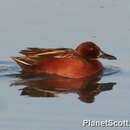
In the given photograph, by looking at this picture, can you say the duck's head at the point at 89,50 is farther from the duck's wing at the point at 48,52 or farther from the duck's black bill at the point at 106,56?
the duck's wing at the point at 48,52

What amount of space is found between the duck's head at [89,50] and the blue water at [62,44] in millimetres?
266

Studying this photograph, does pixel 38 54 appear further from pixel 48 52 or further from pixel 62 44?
pixel 62 44

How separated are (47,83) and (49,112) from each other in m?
1.97

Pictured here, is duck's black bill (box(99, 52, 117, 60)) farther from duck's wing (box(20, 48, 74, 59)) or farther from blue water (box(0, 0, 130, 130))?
duck's wing (box(20, 48, 74, 59))

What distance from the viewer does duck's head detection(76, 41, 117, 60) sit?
1348 centimetres

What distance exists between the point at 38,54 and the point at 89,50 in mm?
922

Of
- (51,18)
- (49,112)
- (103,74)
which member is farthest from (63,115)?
(51,18)

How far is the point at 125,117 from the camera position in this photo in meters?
10.5

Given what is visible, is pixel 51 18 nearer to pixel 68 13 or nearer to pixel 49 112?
pixel 68 13

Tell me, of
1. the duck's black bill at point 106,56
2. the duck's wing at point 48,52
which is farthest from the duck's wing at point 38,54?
the duck's black bill at point 106,56

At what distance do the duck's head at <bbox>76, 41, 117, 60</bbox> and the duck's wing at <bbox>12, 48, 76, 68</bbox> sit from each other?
0.73 feet

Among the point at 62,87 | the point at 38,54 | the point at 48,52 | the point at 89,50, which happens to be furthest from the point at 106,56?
the point at 62,87

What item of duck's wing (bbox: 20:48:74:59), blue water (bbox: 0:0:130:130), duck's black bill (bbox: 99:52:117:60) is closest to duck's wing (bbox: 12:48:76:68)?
duck's wing (bbox: 20:48:74:59)

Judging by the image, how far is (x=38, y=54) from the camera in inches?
520
